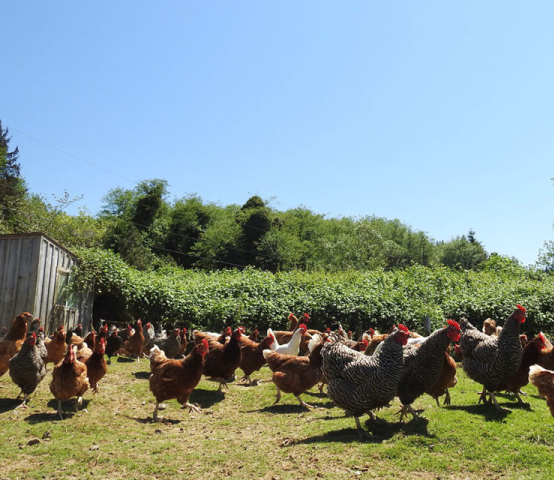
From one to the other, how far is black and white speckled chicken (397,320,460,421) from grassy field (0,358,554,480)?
1.52ft

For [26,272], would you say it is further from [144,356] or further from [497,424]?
[497,424]

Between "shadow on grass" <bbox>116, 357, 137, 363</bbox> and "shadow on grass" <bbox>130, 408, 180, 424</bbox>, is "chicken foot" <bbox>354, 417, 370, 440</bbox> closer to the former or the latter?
"shadow on grass" <bbox>130, 408, 180, 424</bbox>

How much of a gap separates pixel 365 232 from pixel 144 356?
47.1 meters

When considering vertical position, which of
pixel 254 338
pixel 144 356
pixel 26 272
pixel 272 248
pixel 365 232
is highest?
pixel 365 232

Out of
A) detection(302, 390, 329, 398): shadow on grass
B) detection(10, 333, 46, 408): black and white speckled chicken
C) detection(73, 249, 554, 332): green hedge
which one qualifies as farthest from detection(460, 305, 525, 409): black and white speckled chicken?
detection(73, 249, 554, 332): green hedge

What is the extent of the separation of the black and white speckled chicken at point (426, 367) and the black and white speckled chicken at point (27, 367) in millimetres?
7007

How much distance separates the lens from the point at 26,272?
48.1ft

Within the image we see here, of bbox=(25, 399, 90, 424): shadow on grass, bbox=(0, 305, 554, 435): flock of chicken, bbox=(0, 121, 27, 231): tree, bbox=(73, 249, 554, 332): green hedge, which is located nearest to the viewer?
bbox=(0, 305, 554, 435): flock of chicken

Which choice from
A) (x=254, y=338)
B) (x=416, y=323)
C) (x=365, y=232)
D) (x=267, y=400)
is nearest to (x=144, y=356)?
(x=254, y=338)

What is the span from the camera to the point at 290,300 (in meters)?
18.6

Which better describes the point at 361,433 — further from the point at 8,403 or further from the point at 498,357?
the point at 8,403

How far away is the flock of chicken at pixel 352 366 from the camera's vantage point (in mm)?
6668

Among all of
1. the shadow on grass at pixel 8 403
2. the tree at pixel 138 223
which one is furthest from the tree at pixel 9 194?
the shadow on grass at pixel 8 403

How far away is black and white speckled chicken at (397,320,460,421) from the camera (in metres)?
6.95
